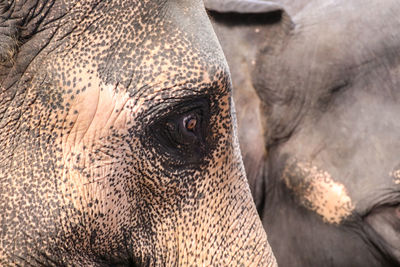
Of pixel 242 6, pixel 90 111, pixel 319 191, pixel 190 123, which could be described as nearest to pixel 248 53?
pixel 242 6

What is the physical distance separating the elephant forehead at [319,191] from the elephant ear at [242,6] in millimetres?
448

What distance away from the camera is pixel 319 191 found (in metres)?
2.14

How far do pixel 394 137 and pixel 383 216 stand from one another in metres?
0.22

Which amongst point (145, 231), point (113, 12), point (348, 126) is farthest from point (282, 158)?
point (113, 12)

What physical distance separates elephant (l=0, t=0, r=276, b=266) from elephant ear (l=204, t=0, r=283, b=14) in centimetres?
83

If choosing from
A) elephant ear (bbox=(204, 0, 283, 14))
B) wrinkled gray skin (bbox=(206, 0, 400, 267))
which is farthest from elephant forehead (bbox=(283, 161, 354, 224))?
elephant ear (bbox=(204, 0, 283, 14))

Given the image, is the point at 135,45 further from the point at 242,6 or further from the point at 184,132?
the point at 242,6

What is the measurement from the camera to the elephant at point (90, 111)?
1273 millimetres

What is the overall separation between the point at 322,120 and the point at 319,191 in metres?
0.21

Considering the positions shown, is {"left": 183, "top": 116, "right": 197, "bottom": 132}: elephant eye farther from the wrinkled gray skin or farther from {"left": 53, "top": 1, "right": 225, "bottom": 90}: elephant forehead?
the wrinkled gray skin

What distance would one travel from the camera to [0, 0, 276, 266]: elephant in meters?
1.27

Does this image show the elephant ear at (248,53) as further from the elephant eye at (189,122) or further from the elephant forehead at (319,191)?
the elephant eye at (189,122)

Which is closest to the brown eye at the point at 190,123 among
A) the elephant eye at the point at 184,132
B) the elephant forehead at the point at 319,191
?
the elephant eye at the point at 184,132

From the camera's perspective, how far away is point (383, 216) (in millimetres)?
2117
